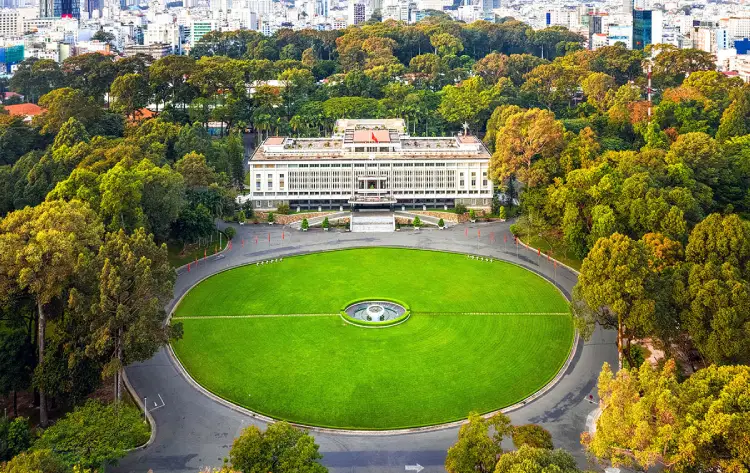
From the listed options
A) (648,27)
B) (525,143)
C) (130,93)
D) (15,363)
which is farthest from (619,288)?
(648,27)

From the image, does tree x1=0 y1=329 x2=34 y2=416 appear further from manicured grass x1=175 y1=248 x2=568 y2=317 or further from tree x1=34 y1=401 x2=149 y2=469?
manicured grass x1=175 y1=248 x2=568 y2=317

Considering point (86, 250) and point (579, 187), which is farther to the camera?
point (579, 187)

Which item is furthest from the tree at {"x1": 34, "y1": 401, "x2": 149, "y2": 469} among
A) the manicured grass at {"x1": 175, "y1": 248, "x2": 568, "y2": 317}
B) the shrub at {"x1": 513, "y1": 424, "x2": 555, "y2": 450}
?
the manicured grass at {"x1": 175, "y1": 248, "x2": 568, "y2": 317}

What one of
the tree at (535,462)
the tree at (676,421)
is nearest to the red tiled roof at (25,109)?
the tree at (535,462)

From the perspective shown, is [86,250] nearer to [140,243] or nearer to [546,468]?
[140,243]

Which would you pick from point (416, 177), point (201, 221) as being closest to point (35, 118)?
point (201, 221)

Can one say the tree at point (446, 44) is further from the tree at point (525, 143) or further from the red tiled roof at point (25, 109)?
the red tiled roof at point (25, 109)

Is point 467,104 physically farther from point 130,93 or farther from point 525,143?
point 130,93
